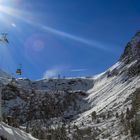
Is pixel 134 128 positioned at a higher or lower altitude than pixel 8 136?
higher

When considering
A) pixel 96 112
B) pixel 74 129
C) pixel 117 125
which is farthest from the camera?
pixel 96 112

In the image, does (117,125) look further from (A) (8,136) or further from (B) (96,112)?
(A) (8,136)

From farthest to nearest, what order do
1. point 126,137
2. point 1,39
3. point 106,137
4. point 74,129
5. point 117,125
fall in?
point 74,129 < point 117,125 < point 106,137 < point 126,137 < point 1,39

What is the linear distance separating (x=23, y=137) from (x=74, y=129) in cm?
14379

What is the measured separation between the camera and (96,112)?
652 ft

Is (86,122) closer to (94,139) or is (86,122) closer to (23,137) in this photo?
(94,139)

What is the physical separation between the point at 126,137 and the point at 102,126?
29.8 meters

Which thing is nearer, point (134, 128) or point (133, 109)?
point (134, 128)

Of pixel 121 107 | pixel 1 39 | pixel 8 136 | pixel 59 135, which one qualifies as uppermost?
pixel 121 107

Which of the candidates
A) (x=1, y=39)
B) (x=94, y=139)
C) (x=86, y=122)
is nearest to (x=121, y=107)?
(x=86, y=122)

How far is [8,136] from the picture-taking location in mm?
26656

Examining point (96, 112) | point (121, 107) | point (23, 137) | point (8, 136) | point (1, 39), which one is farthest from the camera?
point (96, 112)

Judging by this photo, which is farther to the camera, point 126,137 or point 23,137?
point 126,137

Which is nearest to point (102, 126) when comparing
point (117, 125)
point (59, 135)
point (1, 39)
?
point (117, 125)
